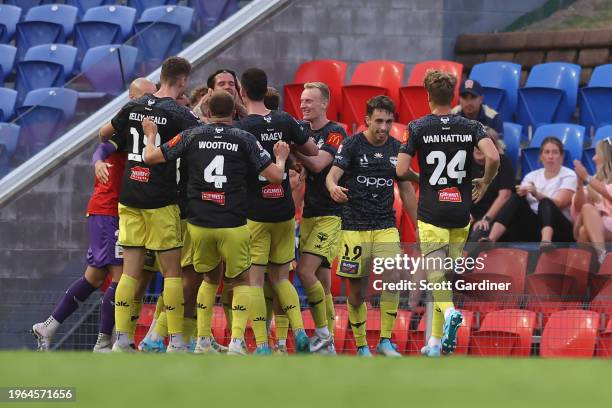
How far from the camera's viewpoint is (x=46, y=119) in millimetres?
13328

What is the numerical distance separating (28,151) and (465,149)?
4.78m

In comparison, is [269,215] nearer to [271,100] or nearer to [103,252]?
[271,100]

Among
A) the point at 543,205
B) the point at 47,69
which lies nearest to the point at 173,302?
the point at 543,205

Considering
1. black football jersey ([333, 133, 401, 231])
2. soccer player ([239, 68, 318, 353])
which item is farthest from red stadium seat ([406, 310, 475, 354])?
soccer player ([239, 68, 318, 353])

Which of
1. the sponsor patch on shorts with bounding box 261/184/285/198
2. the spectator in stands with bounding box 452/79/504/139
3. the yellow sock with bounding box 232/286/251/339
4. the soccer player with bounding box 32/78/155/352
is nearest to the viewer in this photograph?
the yellow sock with bounding box 232/286/251/339

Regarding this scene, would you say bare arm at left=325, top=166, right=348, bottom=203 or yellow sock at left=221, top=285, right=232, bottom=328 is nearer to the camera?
bare arm at left=325, top=166, right=348, bottom=203

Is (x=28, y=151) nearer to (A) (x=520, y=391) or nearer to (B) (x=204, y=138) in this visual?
(B) (x=204, y=138)

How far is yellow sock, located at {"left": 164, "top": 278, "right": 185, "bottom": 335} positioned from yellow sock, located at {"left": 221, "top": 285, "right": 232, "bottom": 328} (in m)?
0.77

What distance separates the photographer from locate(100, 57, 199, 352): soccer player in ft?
34.2

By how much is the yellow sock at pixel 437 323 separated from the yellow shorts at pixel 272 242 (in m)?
1.22

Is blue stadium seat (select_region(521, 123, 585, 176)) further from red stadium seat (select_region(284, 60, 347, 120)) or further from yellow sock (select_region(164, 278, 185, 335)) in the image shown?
yellow sock (select_region(164, 278, 185, 335))

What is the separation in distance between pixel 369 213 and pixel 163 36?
159 inches

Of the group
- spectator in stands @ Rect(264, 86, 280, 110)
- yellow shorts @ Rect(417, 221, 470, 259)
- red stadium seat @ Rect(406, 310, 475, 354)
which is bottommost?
red stadium seat @ Rect(406, 310, 475, 354)

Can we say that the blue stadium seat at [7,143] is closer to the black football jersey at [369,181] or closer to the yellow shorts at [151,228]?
the yellow shorts at [151,228]
